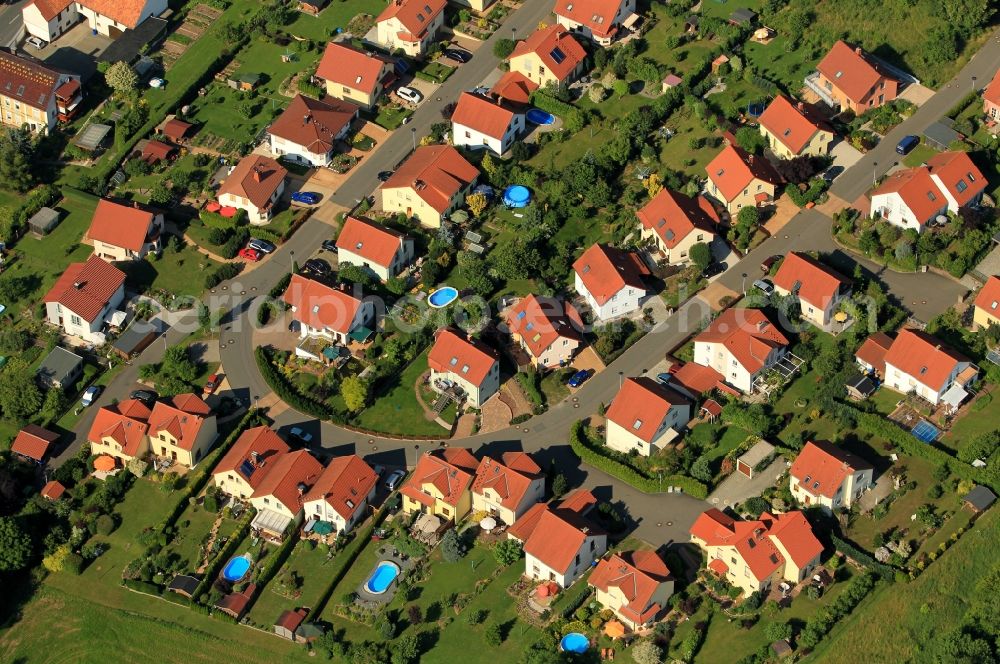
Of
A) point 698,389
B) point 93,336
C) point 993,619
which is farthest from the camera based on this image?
point 93,336

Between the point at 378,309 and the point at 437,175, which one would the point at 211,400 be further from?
the point at 437,175

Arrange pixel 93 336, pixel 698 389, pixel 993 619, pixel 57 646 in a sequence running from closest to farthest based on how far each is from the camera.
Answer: pixel 993 619 < pixel 57 646 < pixel 698 389 < pixel 93 336

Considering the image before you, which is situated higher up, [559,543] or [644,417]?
[644,417]

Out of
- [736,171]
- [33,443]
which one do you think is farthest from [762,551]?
[33,443]

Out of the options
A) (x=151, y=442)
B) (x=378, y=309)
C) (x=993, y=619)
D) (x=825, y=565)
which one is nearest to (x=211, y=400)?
(x=151, y=442)

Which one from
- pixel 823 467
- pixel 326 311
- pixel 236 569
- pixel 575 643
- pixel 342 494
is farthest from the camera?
pixel 326 311

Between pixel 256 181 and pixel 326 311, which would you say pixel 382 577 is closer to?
pixel 326 311

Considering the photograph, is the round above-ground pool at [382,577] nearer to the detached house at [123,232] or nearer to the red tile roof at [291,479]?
the red tile roof at [291,479]
